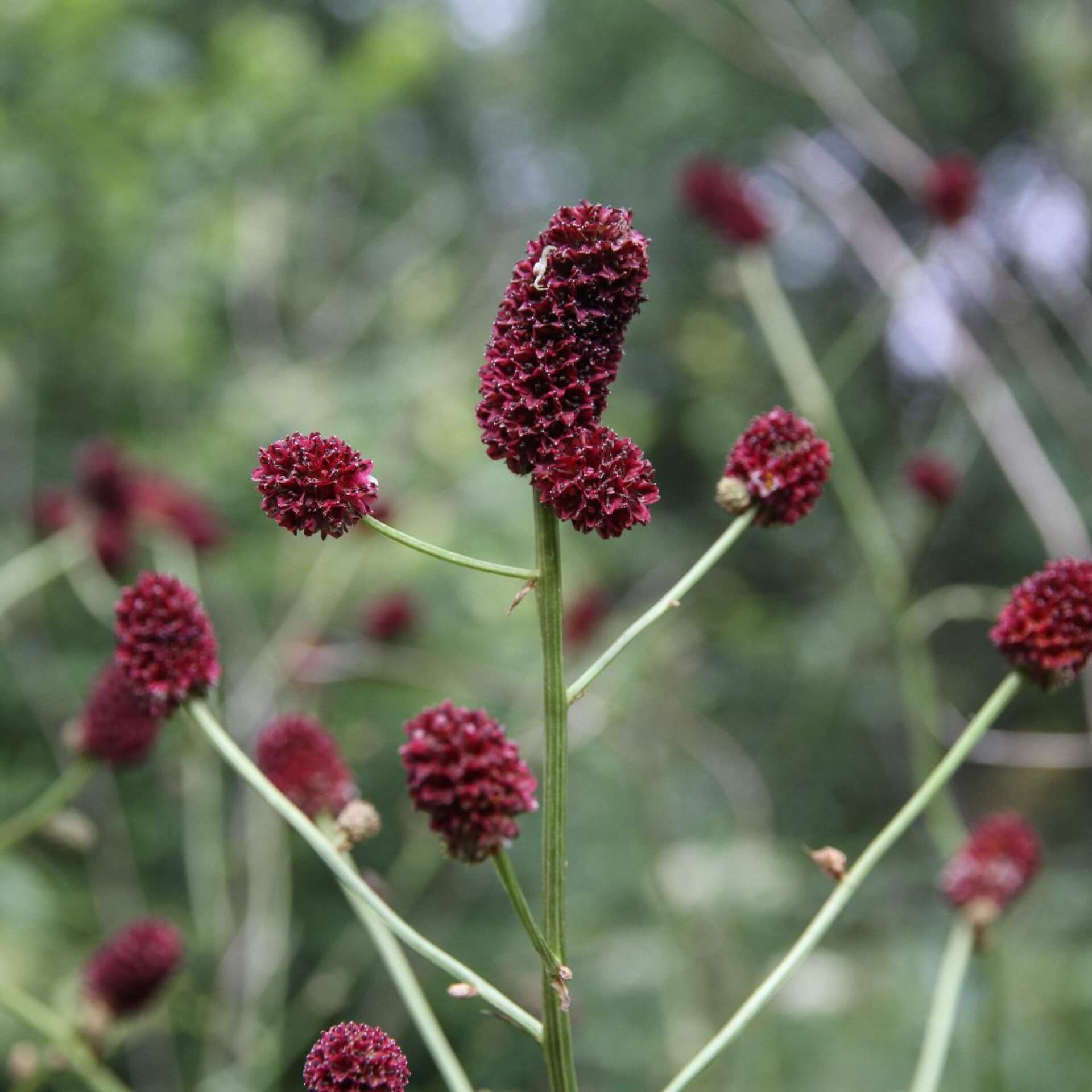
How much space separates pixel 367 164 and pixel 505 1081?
3.14m

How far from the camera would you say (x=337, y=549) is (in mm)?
2350

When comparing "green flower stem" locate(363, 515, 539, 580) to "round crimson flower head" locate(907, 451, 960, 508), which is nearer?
"green flower stem" locate(363, 515, 539, 580)

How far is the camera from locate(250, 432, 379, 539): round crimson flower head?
1.99 ft

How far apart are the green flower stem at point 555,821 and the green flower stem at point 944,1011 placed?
0.26 metres

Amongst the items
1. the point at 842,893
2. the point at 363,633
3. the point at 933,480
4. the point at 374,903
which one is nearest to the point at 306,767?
the point at 374,903

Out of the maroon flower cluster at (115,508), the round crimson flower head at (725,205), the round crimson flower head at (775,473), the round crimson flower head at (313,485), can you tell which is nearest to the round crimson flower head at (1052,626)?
the round crimson flower head at (775,473)

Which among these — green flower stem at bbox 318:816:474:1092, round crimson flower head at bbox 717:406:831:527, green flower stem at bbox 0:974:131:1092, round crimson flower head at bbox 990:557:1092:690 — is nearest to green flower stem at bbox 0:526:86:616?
green flower stem at bbox 0:974:131:1092

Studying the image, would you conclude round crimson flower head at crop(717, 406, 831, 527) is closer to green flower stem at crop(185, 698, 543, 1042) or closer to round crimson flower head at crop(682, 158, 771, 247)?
green flower stem at crop(185, 698, 543, 1042)

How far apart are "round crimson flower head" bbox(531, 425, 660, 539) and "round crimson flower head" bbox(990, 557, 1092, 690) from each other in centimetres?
30

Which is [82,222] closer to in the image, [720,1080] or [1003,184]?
[720,1080]

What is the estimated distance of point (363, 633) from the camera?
6.42 ft

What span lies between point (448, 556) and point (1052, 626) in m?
0.40

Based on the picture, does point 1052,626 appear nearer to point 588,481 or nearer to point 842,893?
point 842,893

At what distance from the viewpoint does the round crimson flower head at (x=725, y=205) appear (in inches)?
62.9
